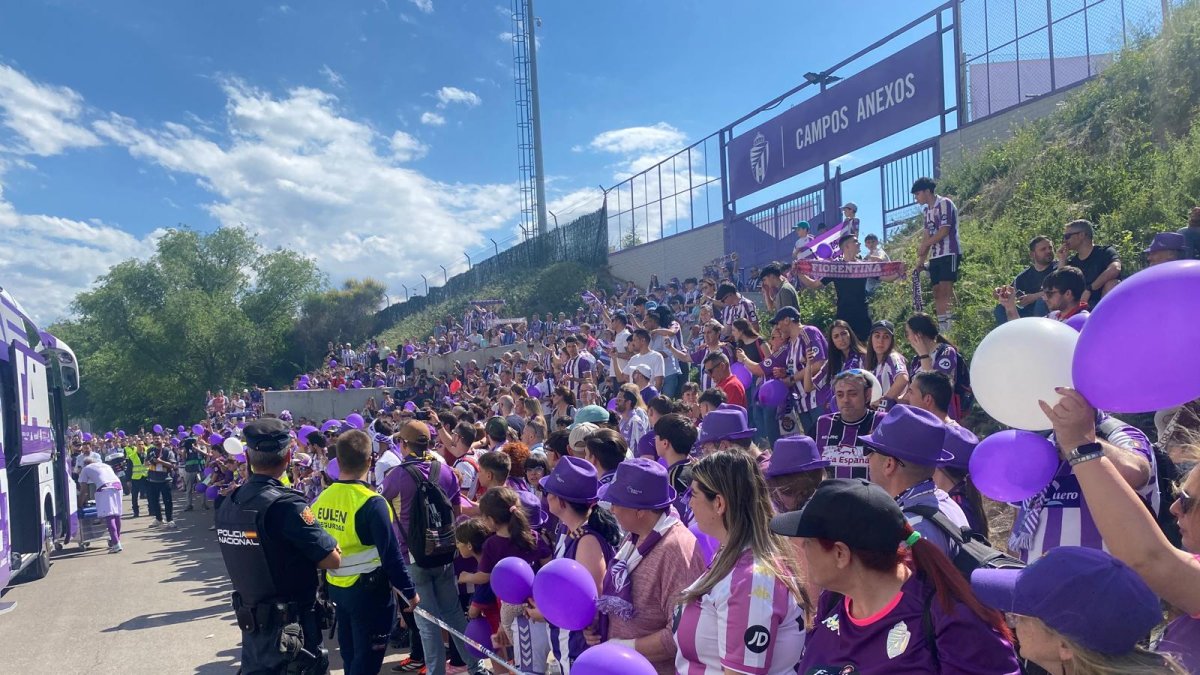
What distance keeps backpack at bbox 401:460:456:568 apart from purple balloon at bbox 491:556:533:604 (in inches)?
72.0

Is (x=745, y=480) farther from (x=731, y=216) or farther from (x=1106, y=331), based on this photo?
(x=731, y=216)

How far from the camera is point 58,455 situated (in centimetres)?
1184

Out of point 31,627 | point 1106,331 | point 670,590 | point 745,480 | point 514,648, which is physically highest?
point 1106,331

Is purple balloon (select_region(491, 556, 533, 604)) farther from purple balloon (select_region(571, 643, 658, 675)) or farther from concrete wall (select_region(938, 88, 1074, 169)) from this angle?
concrete wall (select_region(938, 88, 1074, 169))

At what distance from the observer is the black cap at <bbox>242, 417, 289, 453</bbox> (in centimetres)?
430

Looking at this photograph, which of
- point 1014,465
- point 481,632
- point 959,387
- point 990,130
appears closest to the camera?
point 1014,465

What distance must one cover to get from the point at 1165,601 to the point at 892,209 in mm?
14219

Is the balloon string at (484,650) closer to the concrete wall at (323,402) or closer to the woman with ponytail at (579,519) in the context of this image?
the woman with ponytail at (579,519)

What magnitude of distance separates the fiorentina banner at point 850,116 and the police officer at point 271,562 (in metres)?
13.6

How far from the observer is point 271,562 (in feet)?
13.6

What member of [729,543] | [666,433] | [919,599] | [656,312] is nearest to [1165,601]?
[919,599]

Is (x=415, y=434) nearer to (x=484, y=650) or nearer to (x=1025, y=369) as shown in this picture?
(x=484, y=650)

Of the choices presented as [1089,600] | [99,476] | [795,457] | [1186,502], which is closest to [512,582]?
[795,457]

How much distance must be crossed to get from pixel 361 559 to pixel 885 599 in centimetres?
349
